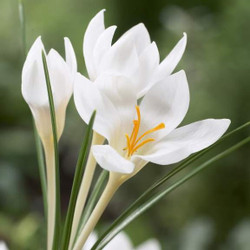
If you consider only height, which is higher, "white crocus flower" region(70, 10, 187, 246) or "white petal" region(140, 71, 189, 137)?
"white crocus flower" region(70, 10, 187, 246)

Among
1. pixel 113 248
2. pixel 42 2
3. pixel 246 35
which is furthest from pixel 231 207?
pixel 42 2

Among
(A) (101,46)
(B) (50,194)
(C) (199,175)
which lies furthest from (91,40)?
(C) (199,175)

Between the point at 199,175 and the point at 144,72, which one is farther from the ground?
the point at 144,72

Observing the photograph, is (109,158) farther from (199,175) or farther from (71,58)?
(199,175)

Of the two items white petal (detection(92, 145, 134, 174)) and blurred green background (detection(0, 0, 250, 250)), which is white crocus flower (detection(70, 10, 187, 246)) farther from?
blurred green background (detection(0, 0, 250, 250))

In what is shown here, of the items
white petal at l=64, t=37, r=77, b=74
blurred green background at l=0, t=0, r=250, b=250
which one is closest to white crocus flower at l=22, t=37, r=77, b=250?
white petal at l=64, t=37, r=77, b=74

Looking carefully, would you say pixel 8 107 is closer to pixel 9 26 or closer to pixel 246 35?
pixel 9 26
